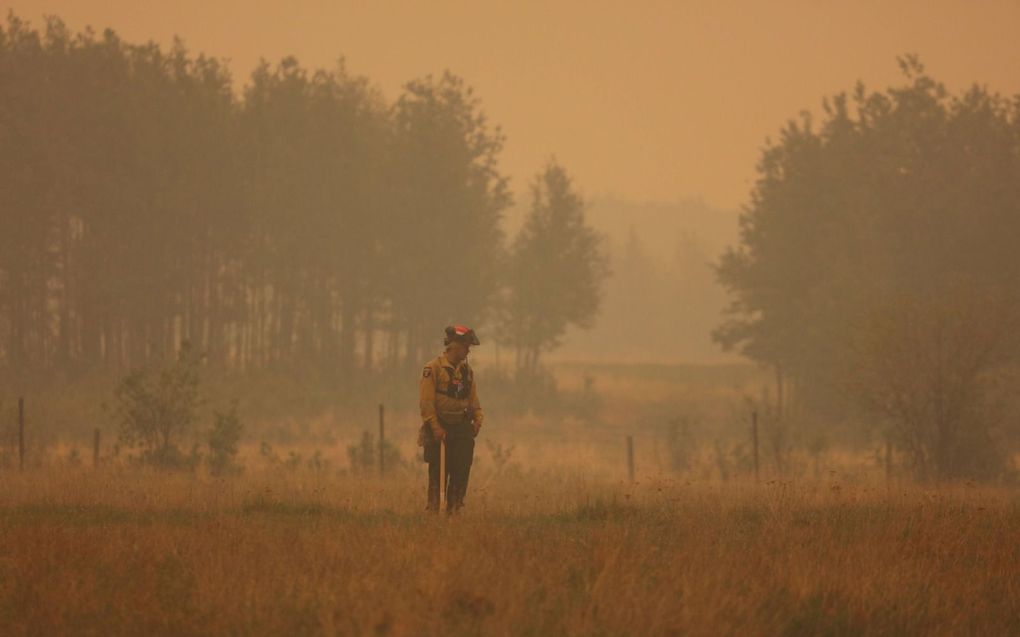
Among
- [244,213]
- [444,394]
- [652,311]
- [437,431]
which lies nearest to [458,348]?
[444,394]

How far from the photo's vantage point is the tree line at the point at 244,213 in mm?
47625

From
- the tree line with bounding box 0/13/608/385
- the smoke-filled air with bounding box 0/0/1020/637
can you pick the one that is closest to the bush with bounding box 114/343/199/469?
the smoke-filled air with bounding box 0/0/1020/637

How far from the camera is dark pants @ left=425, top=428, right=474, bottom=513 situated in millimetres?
14320

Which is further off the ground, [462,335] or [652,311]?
[652,311]

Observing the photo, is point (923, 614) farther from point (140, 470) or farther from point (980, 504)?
point (140, 470)

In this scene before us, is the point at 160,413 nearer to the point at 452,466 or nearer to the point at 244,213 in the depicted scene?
the point at 452,466

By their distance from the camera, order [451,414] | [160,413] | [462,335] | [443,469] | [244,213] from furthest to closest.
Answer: [244,213]
[160,413]
[443,469]
[451,414]
[462,335]

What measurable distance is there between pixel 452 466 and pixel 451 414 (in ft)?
2.15

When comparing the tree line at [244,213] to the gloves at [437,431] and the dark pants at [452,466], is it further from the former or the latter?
the gloves at [437,431]

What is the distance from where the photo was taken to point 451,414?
1418cm

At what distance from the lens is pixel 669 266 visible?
163 meters

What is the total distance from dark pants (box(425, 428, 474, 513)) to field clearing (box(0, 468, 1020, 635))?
0.29 metres

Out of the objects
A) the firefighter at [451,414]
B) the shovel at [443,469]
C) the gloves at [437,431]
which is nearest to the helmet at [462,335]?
the firefighter at [451,414]

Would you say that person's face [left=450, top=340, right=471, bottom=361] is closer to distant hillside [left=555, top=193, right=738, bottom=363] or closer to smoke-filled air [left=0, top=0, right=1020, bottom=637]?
smoke-filled air [left=0, top=0, right=1020, bottom=637]
